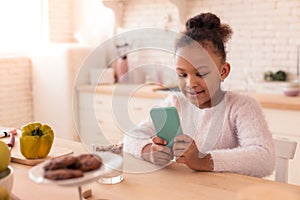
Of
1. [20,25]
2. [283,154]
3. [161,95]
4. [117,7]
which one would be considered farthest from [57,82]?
[283,154]

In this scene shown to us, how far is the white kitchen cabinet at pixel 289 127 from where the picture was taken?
104 inches

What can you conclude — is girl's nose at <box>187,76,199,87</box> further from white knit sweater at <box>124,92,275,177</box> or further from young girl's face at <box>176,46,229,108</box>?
white knit sweater at <box>124,92,275,177</box>

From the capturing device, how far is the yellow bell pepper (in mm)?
1458

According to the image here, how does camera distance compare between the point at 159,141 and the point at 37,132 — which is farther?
the point at 37,132

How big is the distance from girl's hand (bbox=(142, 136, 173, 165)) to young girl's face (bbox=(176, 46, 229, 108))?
0.22m

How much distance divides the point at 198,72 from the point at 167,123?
0.73 feet

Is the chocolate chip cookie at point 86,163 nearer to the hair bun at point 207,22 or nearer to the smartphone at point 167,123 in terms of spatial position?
the smartphone at point 167,123

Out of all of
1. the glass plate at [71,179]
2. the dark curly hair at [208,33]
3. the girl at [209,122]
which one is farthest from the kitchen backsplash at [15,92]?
the glass plate at [71,179]

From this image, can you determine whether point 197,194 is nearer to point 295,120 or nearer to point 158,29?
point 295,120

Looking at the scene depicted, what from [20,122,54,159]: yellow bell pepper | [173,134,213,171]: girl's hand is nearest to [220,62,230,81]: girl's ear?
[173,134,213,171]: girl's hand

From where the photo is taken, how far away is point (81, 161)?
818 mm

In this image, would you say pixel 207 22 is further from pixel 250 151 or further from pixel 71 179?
pixel 71 179

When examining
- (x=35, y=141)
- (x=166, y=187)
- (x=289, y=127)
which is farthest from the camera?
(x=289, y=127)

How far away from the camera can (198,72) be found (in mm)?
1393
